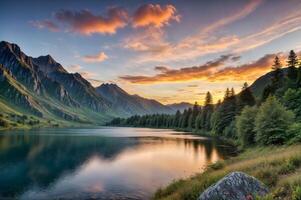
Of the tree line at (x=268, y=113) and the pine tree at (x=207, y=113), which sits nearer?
the tree line at (x=268, y=113)

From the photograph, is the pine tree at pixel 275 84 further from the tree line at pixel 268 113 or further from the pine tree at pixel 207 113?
the pine tree at pixel 207 113

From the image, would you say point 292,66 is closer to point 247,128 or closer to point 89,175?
point 247,128

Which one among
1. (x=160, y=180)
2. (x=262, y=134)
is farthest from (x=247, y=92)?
(x=160, y=180)

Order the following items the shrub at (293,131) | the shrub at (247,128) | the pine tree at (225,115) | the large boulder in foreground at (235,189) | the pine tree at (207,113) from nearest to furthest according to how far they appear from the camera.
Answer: the large boulder in foreground at (235,189), the shrub at (293,131), the shrub at (247,128), the pine tree at (225,115), the pine tree at (207,113)

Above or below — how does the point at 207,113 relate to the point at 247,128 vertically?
above

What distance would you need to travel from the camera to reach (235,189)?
14.5m

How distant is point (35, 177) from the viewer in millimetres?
38906

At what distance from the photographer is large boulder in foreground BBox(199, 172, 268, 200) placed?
14.3 meters

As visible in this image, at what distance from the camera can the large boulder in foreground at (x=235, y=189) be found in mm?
14258

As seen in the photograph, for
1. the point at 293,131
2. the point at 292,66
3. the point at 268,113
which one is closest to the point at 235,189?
the point at 293,131

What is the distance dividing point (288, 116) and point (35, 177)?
137ft

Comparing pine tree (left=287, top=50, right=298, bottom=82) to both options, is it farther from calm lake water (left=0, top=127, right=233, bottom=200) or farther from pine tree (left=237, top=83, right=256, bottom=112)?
calm lake water (left=0, top=127, right=233, bottom=200)

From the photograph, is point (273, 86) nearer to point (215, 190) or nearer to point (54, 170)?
point (54, 170)

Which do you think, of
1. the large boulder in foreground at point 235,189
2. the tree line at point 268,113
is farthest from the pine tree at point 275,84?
the large boulder in foreground at point 235,189
